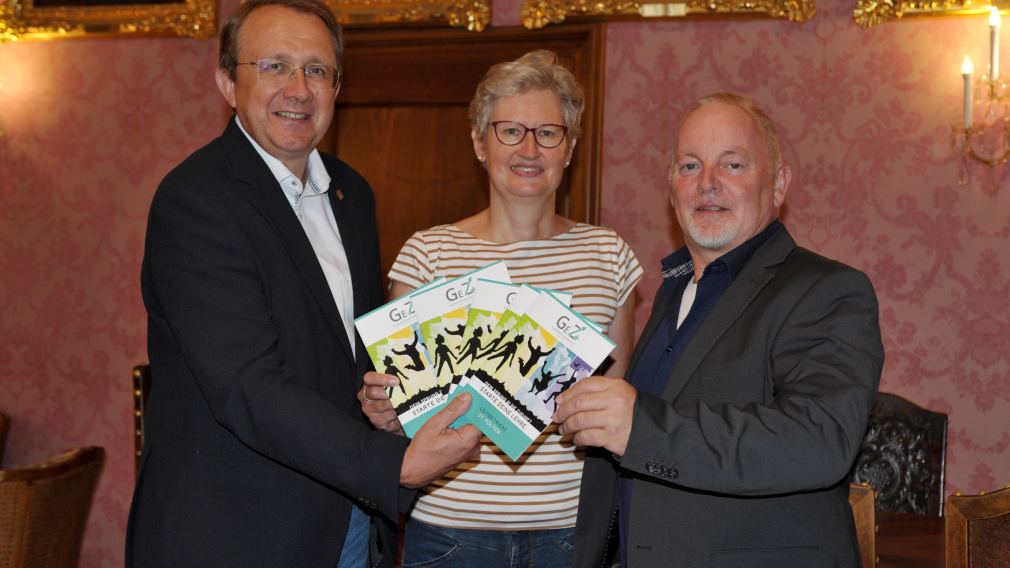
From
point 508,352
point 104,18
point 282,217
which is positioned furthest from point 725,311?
point 104,18

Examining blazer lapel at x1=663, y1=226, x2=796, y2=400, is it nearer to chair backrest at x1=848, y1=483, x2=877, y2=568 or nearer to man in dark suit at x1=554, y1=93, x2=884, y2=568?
man in dark suit at x1=554, y1=93, x2=884, y2=568

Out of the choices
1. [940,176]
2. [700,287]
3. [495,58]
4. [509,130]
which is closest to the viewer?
[700,287]

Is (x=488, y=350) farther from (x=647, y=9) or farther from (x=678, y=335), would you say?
(x=647, y=9)

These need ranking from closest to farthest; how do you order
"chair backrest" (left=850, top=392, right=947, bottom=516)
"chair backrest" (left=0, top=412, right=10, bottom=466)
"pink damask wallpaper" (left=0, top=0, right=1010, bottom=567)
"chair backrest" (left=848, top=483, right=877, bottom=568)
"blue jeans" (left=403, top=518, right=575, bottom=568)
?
"blue jeans" (left=403, top=518, right=575, bottom=568)
"chair backrest" (left=848, top=483, right=877, bottom=568)
"chair backrest" (left=850, top=392, right=947, bottom=516)
"pink damask wallpaper" (left=0, top=0, right=1010, bottom=567)
"chair backrest" (left=0, top=412, right=10, bottom=466)

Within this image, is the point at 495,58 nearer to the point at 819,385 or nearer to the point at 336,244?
the point at 336,244

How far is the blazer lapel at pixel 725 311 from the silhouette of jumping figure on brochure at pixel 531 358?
274 mm

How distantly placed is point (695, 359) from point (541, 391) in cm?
33

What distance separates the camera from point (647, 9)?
4.57 metres

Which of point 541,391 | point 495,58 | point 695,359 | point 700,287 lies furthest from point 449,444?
point 495,58

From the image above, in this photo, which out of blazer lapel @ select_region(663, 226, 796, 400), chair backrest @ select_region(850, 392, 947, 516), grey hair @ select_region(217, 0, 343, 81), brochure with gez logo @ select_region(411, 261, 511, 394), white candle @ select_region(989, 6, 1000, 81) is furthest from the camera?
white candle @ select_region(989, 6, 1000, 81)

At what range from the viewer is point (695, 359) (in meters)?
2.02

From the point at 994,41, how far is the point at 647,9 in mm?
1511

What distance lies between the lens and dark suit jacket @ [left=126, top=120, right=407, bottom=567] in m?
2.04

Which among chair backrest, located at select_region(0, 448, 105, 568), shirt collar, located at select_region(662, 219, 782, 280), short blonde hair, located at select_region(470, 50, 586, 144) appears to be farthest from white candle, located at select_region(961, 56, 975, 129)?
chair backrest, located at select_region(0, 448, 105, 568)
